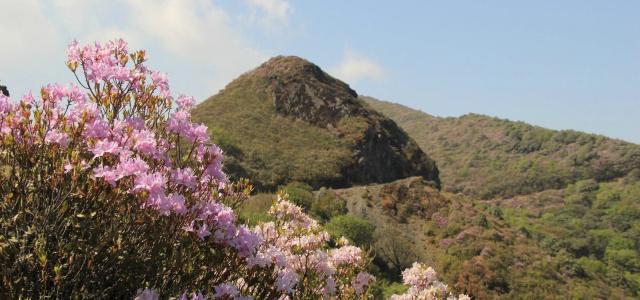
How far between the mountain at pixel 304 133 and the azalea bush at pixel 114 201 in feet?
92.3

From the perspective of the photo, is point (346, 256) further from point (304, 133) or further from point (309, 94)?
point (309, 94)

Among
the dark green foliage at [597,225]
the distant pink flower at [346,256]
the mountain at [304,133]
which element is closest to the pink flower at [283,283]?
the distant pink flower at [346,256]

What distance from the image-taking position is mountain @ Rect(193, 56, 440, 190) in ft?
114

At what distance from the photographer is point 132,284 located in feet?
11.2

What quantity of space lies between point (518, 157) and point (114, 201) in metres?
122

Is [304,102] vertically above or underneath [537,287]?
above

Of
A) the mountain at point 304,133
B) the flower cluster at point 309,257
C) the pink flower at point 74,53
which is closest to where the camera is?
the pink flower at point 74,53

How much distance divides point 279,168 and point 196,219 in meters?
30.9

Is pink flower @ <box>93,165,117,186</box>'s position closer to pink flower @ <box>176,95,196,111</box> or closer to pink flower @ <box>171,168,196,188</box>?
pink flower @ <box>171,168,196,188</box>

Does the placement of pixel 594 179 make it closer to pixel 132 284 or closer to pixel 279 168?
pixel 279 168

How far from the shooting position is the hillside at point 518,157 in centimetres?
10412

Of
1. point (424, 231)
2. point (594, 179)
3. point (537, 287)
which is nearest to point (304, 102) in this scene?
point (424, 231)

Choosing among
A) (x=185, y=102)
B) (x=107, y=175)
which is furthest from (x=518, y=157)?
(x=107, y=175)

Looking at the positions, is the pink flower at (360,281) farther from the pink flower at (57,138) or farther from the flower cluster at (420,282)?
the pink flower at (57,138)
